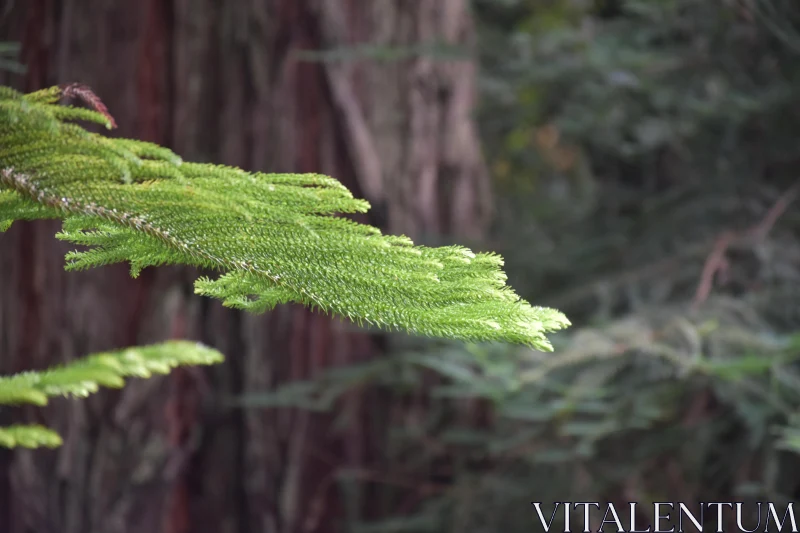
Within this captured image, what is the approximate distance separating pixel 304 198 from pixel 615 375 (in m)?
1.66

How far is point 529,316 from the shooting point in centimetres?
71

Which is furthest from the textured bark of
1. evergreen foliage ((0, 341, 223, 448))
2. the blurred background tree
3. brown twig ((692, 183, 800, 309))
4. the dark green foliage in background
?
evergreen foliage ((0, 341, 223, 448))

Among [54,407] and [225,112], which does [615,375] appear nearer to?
[225,112]

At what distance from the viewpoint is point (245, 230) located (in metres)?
0.75

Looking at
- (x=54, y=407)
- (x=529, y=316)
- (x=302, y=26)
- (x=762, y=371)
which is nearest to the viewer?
(x=529, y=316)

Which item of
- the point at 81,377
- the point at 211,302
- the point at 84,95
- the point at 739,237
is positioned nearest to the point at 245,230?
the point at 81,377

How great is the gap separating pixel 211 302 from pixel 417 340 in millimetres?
664

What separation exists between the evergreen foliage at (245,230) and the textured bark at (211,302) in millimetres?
1285

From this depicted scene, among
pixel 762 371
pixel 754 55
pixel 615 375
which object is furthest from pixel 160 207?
pixel 754 55

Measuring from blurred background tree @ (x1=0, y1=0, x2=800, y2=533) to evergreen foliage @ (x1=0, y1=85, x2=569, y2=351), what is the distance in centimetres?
108

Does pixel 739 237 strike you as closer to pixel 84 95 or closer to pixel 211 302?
pixel 211 302

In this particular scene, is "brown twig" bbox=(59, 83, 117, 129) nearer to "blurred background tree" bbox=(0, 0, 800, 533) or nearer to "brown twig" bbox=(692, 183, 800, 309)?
"blurred background tree" bbox=(0, 0, 800, 533)

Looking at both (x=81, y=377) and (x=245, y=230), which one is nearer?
(x=81, y=377)

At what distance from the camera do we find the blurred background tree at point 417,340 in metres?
2.03
